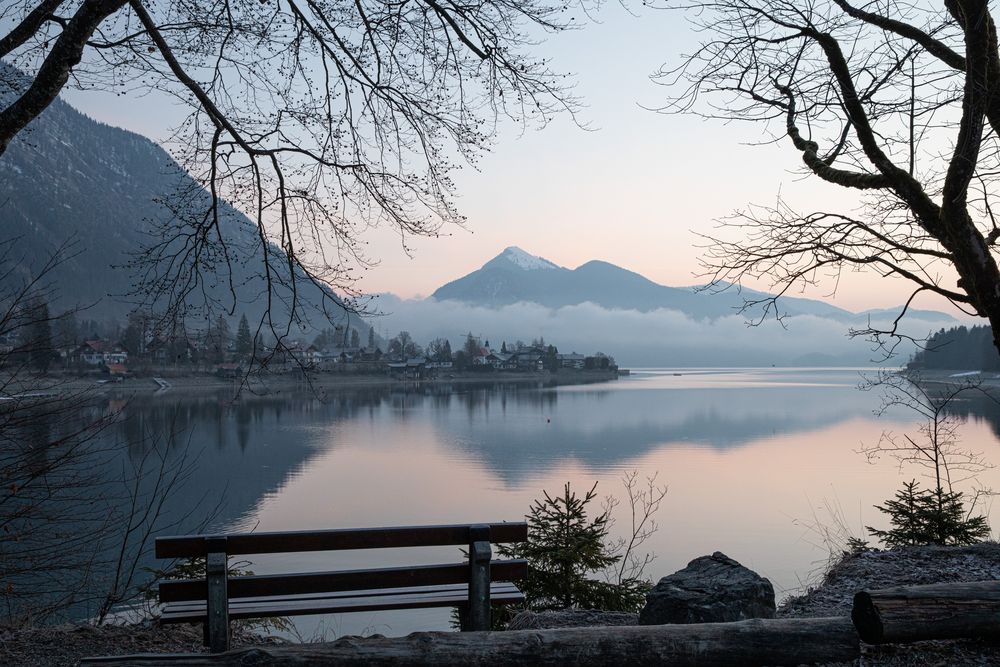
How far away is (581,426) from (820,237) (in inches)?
1810

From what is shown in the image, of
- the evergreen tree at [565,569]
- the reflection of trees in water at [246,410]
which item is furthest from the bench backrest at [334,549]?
the reflection of trees in water at [246,410]

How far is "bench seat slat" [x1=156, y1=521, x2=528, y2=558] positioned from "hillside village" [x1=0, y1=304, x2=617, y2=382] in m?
1.48

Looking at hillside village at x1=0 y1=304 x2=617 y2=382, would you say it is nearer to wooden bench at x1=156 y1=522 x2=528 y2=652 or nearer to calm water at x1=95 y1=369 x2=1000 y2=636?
wooden bench at x1=156 y1=522 x2=528 y2=652

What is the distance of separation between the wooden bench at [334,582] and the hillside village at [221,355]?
1537 mm

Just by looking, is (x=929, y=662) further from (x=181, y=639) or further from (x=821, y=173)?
(x=181, y=639)

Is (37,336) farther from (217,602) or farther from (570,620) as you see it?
(570,620)

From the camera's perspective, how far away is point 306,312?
6664 millimetres

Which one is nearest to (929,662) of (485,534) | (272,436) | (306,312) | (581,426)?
(485,534)

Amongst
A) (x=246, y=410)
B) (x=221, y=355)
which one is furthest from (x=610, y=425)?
(x=221, y=355)

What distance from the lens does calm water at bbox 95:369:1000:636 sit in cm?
1809

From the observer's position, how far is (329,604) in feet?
17.6

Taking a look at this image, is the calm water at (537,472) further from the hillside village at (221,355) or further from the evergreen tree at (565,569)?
the evergreen tree at (565,569)

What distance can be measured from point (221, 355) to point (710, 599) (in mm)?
5802

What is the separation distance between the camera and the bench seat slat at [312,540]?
16.8 ft
